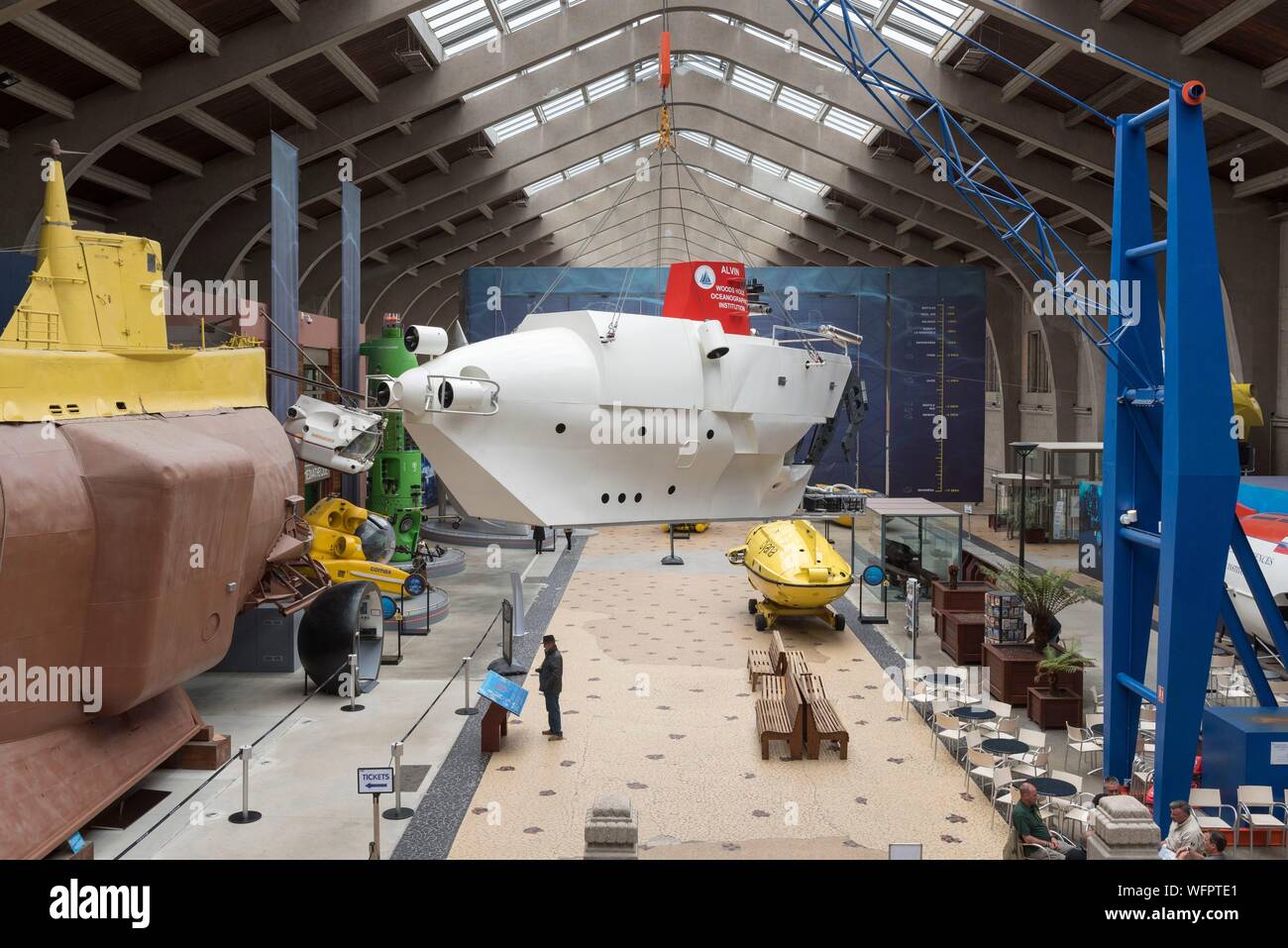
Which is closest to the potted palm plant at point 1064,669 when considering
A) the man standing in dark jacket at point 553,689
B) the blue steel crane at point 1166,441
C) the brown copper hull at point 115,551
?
the blue steel crane at point 1166,441

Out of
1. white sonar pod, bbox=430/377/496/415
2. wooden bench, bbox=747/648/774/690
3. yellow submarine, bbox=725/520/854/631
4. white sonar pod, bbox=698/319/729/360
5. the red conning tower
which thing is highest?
the red conning tower

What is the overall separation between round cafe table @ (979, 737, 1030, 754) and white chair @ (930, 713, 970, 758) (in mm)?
458

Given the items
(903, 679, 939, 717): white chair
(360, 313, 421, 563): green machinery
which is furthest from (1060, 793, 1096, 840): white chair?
(360, 313, 421, 563): green machinery

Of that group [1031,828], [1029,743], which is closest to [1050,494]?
[1029,743]

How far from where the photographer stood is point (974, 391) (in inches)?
1357

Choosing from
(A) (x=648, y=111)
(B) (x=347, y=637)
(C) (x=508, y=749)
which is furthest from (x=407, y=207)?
(C) (x=508, y=749)

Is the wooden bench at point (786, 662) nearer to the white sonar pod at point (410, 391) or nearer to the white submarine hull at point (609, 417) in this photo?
the white submarine hull at point (609, 417)

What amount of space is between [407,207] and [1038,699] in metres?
23.3

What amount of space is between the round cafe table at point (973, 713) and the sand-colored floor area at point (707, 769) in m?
0.53

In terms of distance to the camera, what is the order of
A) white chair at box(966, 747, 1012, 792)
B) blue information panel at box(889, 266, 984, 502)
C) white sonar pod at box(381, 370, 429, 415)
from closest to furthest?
white sonar pod at box(381, 370, 429, 415)
white chair at box(966, 747, 1012, 792)
blue information panel at box(889, 266, 984, 502)

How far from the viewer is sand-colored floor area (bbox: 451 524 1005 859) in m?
11.3

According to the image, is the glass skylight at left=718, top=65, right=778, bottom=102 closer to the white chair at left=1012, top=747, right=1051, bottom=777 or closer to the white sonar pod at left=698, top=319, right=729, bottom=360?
the white chair at left=1012, top=747, right=1051, bottom=777

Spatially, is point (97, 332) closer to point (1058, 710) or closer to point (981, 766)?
point (981, 766)

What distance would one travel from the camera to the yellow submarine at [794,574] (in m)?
20.3
